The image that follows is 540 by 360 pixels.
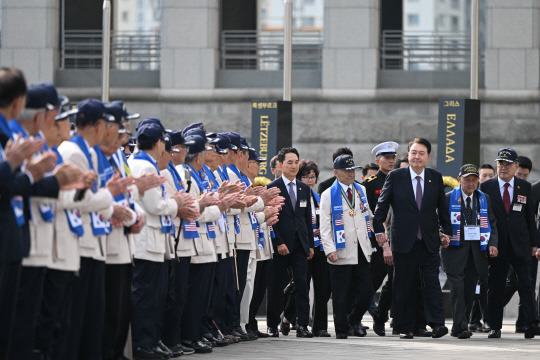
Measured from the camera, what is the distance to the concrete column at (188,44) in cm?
2616

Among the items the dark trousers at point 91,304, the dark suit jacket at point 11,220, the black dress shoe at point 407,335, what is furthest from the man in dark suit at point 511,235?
the dark suit jacket at point 11,220

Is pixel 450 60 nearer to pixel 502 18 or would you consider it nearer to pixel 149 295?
pixel 502 18

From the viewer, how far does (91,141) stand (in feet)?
30.6

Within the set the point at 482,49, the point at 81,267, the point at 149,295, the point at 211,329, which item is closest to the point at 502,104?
the point at 482,49

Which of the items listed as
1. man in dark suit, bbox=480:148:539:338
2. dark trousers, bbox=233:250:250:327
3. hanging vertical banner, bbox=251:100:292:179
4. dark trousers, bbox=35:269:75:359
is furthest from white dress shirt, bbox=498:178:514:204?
dark trousers, bbox=35:269:75:359

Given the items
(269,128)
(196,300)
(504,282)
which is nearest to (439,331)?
(504,282)

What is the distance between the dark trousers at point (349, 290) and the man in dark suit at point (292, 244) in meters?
0.37

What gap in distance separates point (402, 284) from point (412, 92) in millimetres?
12024

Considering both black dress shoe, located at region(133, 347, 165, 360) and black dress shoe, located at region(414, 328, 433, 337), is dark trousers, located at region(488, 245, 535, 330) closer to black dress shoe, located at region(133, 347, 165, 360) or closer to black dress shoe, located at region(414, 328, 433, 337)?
black dress shoe, located at region(414, 328, 433, 337)

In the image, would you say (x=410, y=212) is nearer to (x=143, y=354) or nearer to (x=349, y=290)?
(x=349, y=290)

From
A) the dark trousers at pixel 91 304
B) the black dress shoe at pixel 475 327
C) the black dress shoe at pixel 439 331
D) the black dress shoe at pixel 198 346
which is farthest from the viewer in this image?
the black dress shoe at pixel 475 327

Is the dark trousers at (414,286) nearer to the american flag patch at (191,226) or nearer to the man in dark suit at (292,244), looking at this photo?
the man in dark suit at (292,244)

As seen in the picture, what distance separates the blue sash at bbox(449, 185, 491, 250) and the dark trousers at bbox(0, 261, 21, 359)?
811 cm

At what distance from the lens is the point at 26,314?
7.96 metres
